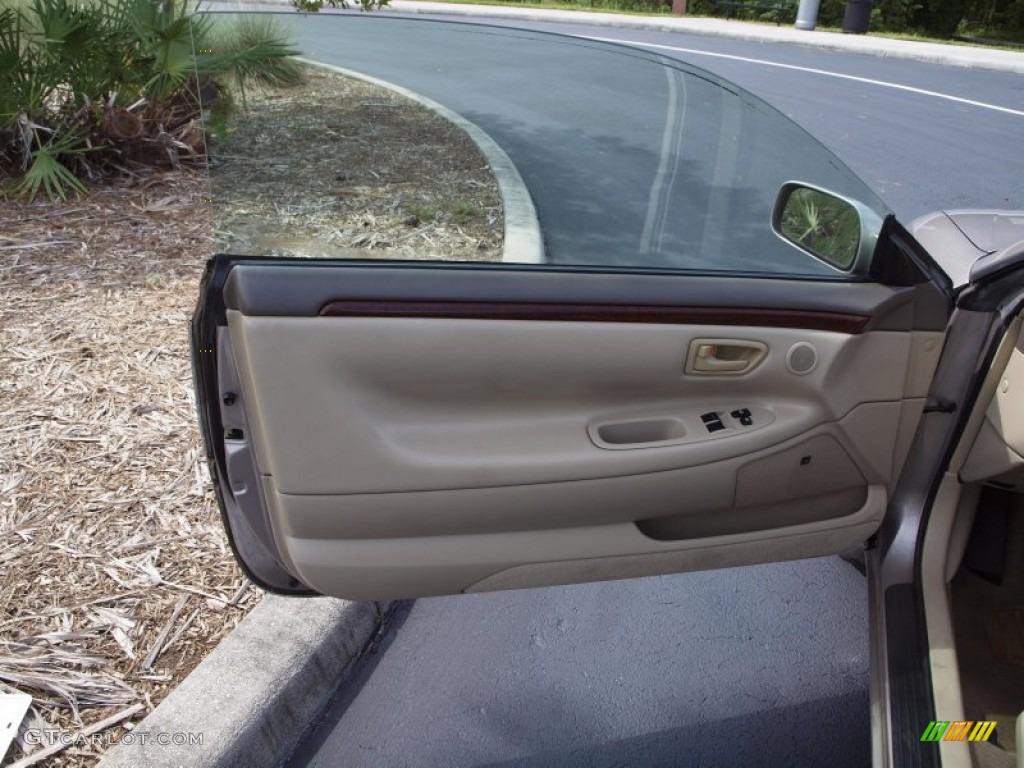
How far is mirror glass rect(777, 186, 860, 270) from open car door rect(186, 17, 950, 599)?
15 mm

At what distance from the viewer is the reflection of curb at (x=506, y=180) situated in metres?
2.30

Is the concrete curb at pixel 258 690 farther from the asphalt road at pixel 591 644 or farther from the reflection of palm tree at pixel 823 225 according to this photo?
the reflection of palm tree at pixel 823 225

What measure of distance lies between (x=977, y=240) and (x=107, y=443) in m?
3.19

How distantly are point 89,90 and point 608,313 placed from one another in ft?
18.2

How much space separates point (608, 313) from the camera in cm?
205

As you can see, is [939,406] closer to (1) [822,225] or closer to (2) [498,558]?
(1) [822,225]

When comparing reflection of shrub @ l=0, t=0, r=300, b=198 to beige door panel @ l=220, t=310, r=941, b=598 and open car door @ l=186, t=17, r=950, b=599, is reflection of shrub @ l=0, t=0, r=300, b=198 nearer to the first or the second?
open car door @ l=186, t=17, r=950, b=599

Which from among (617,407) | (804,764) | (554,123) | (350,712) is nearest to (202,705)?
(350,712)

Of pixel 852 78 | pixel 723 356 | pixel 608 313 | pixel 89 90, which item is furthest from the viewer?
pixel 852 78

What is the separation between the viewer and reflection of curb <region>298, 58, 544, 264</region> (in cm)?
230

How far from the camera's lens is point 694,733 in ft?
8.70

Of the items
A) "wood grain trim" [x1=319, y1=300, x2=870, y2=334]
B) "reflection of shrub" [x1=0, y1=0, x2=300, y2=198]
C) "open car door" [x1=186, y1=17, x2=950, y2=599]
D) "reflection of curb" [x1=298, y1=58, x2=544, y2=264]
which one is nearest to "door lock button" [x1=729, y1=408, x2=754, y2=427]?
"open car door" [x1=186, y1=17, x2=950, y2=599]

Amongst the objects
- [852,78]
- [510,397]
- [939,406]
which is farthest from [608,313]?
[852,78]

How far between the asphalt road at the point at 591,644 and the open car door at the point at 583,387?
4 centimetres
